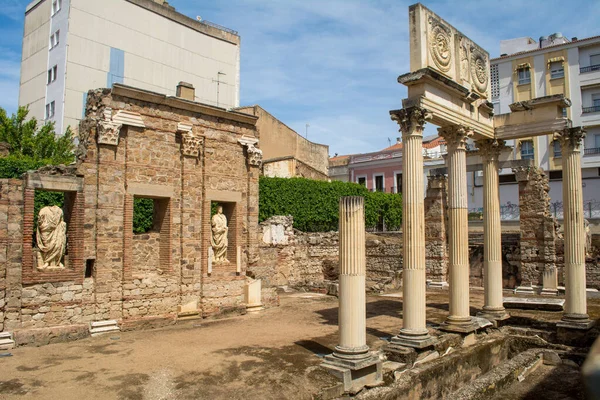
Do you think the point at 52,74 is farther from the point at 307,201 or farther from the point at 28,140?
the point at 307,201

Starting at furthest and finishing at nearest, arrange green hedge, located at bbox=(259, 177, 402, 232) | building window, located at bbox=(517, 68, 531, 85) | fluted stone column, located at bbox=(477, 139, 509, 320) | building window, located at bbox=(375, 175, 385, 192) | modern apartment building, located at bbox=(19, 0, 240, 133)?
building window, located at bbox=(375, 175, 385, 192)
building window, located at bbox=(517, 68, 531, 85)
modern apartment building, located at bbox=(19, 0, 240, 133)
green hedge, located at bbox=(259, 177, 402, 232)
fluted stone column, located at bbox=(477, 139, 509, 320)

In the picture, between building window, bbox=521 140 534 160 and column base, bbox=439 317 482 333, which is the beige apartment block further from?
column base, bbox=439 317 482 333

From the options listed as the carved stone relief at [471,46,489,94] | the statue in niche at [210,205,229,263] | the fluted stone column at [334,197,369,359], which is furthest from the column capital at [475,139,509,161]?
the statue in niche at [210,205,229,263]

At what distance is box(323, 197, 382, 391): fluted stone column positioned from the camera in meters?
7.84

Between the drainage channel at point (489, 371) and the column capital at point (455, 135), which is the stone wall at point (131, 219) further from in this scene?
the drainage channel at point (489, 371)

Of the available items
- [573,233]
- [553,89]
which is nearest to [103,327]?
[573,233]

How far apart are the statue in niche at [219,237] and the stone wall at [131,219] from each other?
0.24 m

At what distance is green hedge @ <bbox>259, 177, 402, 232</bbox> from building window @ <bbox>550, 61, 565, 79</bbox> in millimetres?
14979

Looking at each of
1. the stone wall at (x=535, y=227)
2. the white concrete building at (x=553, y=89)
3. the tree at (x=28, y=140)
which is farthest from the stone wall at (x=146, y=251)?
the white concrete building at (x=553, y=89)

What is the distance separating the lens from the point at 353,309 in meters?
8.16

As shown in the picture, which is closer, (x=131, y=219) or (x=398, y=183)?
(x=131, y=219)

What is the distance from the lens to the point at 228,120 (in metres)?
14.8

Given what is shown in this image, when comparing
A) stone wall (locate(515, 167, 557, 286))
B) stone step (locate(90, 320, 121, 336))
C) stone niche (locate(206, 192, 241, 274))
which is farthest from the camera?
stone wall (locate(515, 167, 557, 286))

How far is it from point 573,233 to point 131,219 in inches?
417
